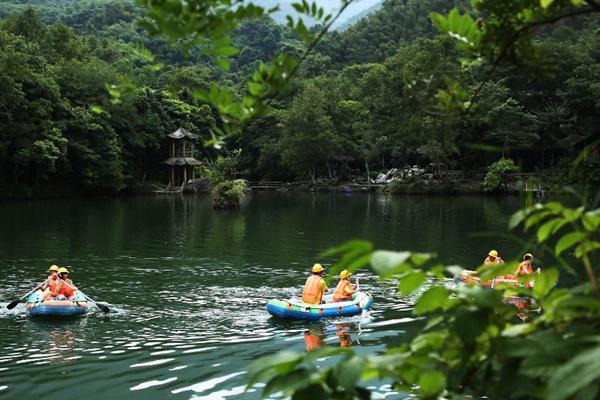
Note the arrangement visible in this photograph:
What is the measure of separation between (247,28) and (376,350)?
355ft

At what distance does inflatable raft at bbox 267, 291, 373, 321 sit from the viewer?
524 inches

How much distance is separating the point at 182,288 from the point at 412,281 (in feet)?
50.9

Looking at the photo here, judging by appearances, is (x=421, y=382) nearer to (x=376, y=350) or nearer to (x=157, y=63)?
(x=157, y=63)

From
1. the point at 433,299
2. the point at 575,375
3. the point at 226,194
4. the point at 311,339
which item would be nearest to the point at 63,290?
the point at 311,339

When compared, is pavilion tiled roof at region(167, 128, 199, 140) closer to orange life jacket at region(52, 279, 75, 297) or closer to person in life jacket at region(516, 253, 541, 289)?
orange life jacket at region(52, 279, 75, 297)

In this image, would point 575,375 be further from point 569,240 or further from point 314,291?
point 314,291

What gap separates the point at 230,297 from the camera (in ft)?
51.8

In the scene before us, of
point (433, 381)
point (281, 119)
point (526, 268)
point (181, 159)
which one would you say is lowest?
point (526, 268)

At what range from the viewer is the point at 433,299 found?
195 centimetres

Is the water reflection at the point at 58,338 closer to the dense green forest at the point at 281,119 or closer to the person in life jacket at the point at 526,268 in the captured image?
the person in life jacket at the point at 526,268

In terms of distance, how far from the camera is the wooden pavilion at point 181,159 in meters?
59.0

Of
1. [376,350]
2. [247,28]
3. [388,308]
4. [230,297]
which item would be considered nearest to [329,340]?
[376,350]

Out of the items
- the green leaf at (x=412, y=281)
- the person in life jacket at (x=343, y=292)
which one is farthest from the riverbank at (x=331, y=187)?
the green leaf at (x=412, y=281)

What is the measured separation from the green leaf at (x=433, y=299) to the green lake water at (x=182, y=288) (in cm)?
323
